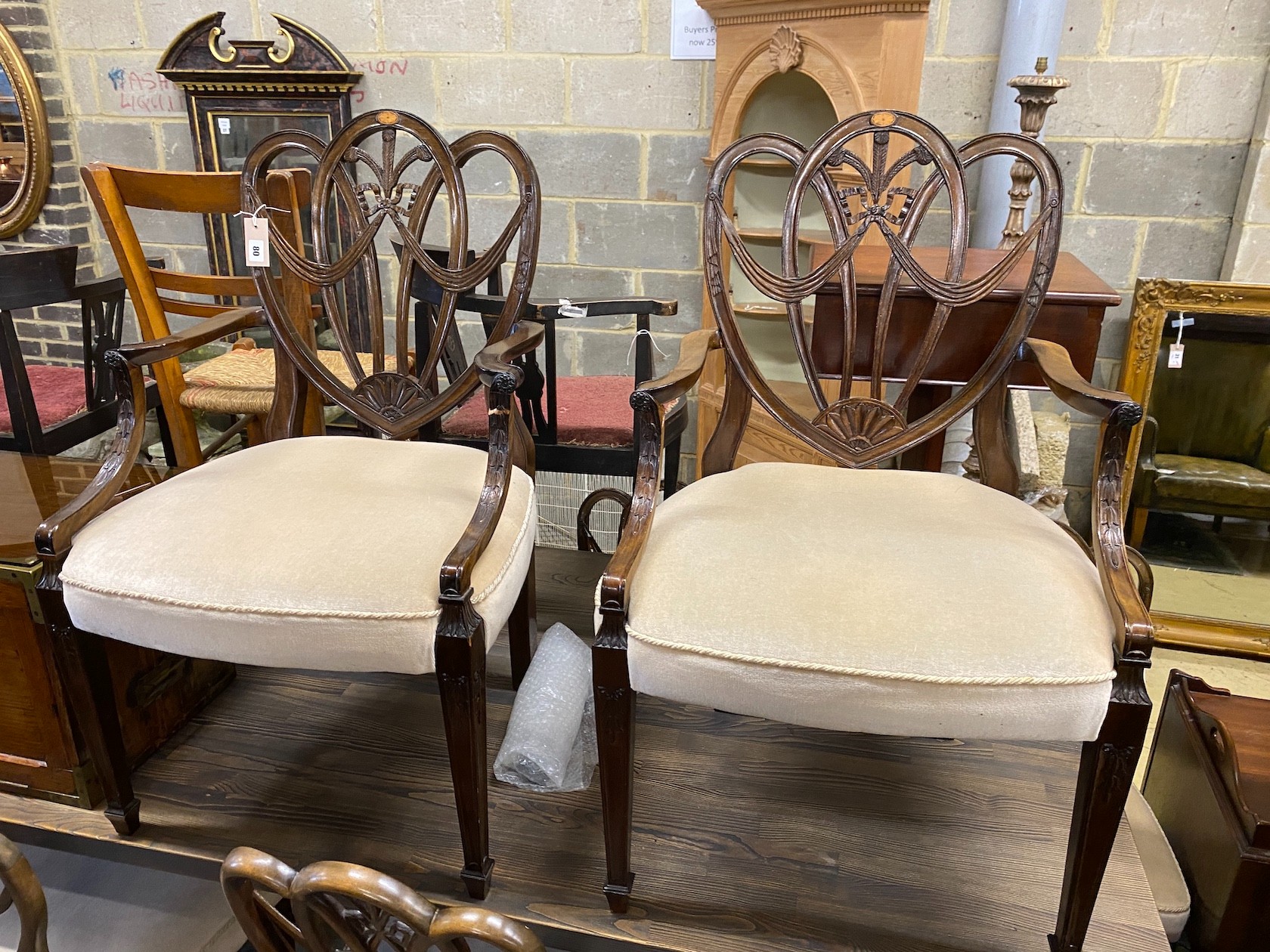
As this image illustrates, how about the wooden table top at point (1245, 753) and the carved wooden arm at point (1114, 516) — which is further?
the wooden table top at point (1245, 753)

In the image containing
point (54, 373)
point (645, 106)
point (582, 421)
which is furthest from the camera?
point (645, 106)

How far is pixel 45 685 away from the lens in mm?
1241

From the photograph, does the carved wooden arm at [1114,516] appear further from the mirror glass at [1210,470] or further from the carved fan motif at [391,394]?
the mirror glass at [1210,470]

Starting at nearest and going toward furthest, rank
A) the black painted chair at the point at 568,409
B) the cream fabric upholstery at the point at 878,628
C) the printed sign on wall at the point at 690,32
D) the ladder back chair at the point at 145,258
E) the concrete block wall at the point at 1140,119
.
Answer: the cream fabric upholstery at the point at 878,628 < the ladder back chair at the point at 145,258 < the black painted chair at the point at 568,409 < the concrete block wall at the point at 1140,119 < the printed sign on wall at the point at 690,32

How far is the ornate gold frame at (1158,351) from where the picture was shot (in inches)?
87.1

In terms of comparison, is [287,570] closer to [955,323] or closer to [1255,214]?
[955,323]

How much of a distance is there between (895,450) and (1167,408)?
142cm

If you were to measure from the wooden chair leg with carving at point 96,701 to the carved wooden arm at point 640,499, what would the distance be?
0.69 meters

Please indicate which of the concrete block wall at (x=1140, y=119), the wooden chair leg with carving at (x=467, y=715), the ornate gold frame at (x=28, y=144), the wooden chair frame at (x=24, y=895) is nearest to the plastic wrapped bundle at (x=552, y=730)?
the wooden chair leg with carving at (x=467, y=715)

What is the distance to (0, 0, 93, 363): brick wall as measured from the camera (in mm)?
3176

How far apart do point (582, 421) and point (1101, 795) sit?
1344 millimetres

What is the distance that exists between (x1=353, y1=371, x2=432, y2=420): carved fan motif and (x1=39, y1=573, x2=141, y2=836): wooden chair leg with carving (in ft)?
1.76

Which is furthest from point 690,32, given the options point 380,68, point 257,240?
point 257,240

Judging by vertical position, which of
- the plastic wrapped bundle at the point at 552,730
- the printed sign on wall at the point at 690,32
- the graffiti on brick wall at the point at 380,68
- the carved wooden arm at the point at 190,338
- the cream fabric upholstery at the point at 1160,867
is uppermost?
the printed sign on wall at the point at 690,32
